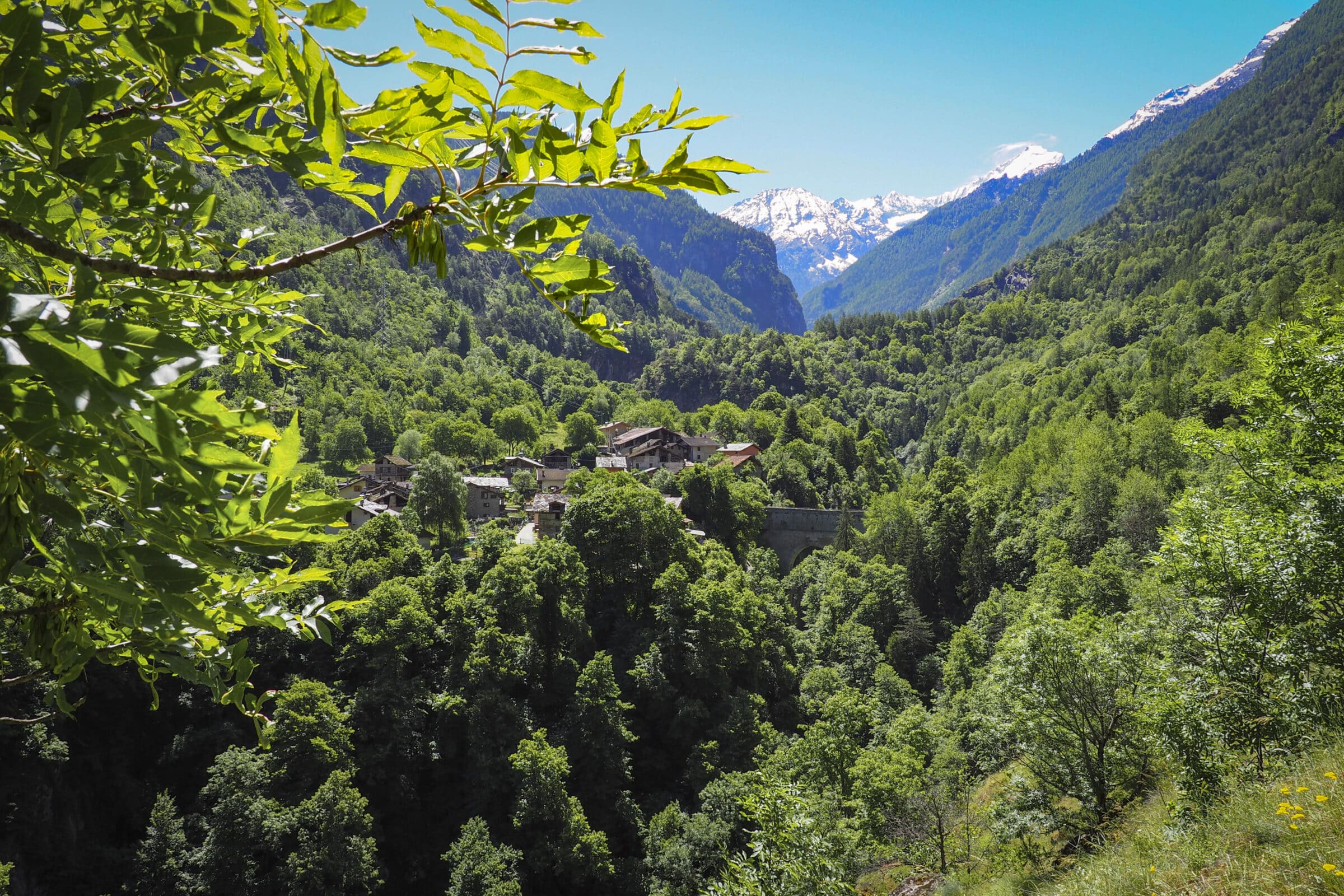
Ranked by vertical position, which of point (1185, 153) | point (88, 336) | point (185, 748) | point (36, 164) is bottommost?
point (185, 748)

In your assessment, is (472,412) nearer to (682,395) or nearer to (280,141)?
(682,395)

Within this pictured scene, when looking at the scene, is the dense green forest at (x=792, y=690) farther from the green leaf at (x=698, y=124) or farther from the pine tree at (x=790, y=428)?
the pine tree at (x=790, y=428)

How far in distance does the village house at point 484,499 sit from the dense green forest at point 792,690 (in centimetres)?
679

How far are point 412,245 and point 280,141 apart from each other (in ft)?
1.11

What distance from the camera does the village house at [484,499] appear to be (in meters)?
49.0

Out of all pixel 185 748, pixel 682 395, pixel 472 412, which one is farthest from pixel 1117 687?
pixel 682 395

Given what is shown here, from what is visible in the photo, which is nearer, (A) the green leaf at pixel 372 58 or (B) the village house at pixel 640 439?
(A) the green leaf at pixel 372 58

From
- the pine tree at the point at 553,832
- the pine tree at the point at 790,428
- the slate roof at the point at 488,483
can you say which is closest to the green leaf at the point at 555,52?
the pine tree at the point at 553,832

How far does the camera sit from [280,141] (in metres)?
1.43

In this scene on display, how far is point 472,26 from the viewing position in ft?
4.17

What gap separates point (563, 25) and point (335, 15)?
18.4 inches

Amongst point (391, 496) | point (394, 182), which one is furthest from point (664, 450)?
point (394, 182)

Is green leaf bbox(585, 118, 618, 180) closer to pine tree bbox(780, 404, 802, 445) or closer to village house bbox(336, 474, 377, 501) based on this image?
village house bbox(336, 474, 377, 501)

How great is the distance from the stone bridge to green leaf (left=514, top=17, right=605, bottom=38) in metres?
51.8
